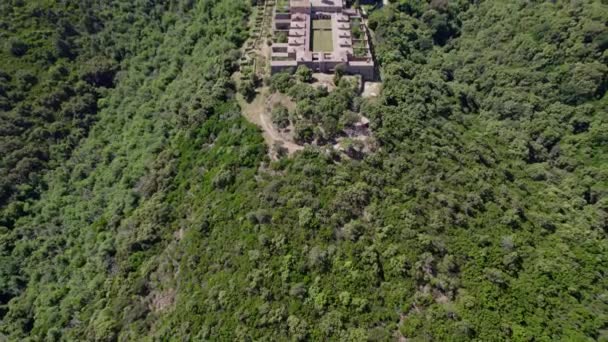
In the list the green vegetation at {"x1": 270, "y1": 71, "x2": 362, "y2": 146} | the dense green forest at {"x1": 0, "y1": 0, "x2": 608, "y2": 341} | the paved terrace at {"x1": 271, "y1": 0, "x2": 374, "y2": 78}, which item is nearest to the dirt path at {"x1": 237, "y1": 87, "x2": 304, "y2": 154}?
the green vegetation at {"x1": 270, "y1": 71, "x2": 362, "y2": 146}

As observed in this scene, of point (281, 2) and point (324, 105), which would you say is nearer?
point (324, 105)

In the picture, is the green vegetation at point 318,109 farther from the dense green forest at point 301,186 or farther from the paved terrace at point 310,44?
the paved terrace at point 310,44

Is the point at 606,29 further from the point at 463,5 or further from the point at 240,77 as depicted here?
the point at 240,77

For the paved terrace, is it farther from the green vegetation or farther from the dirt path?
the dirt path

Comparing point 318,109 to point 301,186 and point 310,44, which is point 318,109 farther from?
point 310,44

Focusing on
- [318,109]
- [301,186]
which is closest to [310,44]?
[318,109]

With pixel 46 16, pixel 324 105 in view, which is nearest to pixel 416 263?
pixel 324 105

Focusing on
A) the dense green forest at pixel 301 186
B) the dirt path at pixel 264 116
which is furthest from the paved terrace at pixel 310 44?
the dense green forest at pixel 301 186

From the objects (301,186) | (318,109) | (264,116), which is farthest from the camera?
(264,116)

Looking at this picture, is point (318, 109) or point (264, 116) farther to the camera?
point (264, 116)
